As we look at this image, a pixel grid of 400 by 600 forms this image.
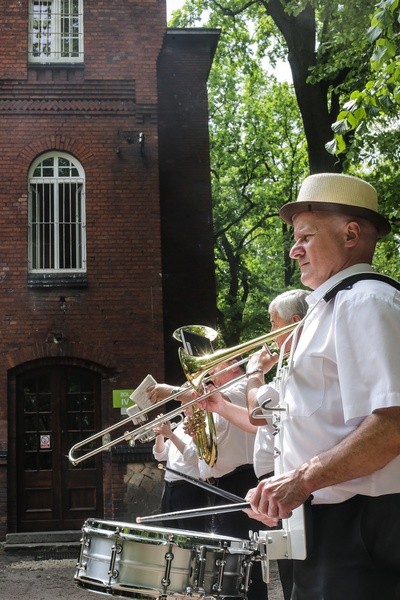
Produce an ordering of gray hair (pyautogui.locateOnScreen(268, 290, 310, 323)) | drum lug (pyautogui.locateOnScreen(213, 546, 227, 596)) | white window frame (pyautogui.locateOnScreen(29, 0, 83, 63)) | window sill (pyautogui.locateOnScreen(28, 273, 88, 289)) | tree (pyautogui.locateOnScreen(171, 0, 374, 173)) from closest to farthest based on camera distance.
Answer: drum lug (pyautogui.locateOnScreen(213, 546, 227, 596)), gray hair (pyautogui.locateOnScreen(268, 290, 310, 323)), tree (pyautogui.locateOnScreen(171, 0, 374, 173)), window sill (pyautogui.locateOnScreen(28, 273, 88, 289)), white window frame (pyautogui.locateOnScreen(29, 0, 83, 63))

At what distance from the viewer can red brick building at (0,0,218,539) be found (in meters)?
15.5

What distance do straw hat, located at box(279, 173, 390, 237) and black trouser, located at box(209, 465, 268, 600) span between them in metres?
2.72

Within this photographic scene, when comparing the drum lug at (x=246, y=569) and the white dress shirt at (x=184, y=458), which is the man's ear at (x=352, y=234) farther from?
the white dress shirt at (x=184, y=458)

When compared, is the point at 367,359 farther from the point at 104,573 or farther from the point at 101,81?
the point at 101,81

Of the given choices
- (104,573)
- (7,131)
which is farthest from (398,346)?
(7,131)

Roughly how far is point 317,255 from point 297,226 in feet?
0.49

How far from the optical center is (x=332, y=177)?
3.10 m

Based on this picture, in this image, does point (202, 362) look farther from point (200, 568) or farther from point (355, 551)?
point (355, 551)

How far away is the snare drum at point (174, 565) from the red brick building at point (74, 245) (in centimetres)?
1177

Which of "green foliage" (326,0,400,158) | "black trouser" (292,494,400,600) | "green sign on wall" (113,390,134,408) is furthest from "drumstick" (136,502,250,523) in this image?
"green sign on wall" (113,390,134,408)

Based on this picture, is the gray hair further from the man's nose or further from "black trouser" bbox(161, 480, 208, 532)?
"black trouser" bbox(161, 480, 208, 532)

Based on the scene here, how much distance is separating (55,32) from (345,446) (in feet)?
50.6

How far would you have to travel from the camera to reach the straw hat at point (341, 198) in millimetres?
3049

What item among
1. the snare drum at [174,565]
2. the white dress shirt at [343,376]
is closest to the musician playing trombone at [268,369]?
the snare drum at [174,565]
